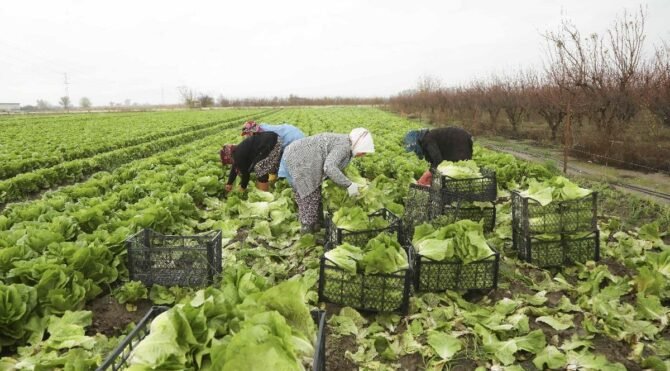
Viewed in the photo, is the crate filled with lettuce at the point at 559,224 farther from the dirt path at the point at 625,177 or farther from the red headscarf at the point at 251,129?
the dirt path at the point at 625,177

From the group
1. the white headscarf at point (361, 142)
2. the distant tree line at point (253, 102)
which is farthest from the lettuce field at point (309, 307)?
the distant tree line at point (253, 102)

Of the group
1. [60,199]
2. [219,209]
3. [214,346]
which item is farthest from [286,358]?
[60,199]

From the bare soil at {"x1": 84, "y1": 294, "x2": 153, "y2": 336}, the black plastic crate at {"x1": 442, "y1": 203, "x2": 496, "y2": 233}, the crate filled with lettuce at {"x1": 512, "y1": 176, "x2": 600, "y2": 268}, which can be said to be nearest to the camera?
the bare soil at {"x1": 84, "y1": 294, "x2": 153, "y2": 336}

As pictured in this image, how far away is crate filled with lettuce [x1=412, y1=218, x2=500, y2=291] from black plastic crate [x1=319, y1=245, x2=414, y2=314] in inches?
9.9

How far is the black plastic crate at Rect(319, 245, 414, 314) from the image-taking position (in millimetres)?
3449

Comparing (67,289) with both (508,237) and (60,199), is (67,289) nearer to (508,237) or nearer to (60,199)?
(60,199)

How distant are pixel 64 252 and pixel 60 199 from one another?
2941 mm

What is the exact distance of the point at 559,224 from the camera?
166 inches

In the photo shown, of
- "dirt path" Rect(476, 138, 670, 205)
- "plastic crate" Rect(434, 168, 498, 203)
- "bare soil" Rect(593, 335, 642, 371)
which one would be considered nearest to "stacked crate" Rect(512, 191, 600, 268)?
"plastic crate" Rect(434, 168, 498, 203)

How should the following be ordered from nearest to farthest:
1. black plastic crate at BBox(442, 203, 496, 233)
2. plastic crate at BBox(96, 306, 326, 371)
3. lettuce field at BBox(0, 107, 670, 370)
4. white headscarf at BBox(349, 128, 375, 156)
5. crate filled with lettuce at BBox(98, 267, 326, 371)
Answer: crate filled with lettuce at BBox(98, 267, 326, 371) < plastic crate at BBox(96, 306, 326, 371) < lettuce field at BBox(0, 107, 670, 370) < white headscarf at BBox(349, 128, 375, 156) < black plastic crate at BBox(442, 203, 496, 233)

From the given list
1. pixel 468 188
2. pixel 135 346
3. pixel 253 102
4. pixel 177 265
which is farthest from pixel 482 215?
pixel 253 102

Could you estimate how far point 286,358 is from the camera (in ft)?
5.91

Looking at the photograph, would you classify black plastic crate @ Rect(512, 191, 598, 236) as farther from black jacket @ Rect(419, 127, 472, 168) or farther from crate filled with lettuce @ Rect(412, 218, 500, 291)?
black jacket @ Rect(419, 127, 472, 168)

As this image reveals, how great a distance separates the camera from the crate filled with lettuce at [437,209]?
5.05 metres
